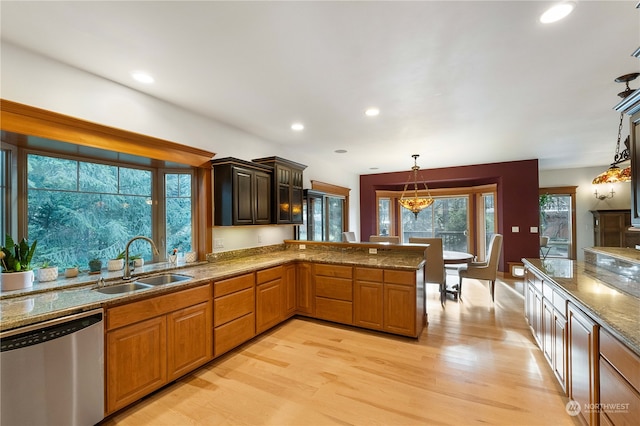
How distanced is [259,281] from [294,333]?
80 cm

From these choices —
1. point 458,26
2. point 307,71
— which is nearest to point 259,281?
point 307,71

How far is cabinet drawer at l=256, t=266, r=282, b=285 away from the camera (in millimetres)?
Answer: 3141

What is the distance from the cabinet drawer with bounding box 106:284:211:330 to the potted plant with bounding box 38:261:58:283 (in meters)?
0.86

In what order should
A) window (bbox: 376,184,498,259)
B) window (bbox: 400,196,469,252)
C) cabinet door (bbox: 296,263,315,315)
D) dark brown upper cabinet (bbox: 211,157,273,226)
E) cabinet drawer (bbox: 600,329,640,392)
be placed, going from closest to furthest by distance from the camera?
cabinet drawer (bbox: 600,329,640,392), dark brown upper cabinet (bbox: 211,157,273,226), cabinet door (bbox: 296,263,315,315), window (bbox: 376,184,498,259), window (bbox: 400,196,469,252)

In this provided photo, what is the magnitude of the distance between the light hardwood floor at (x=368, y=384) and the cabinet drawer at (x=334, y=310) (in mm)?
165

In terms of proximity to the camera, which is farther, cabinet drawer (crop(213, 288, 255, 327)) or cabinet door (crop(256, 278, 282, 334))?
cabinet door (crop(256, 278, 282, 334))

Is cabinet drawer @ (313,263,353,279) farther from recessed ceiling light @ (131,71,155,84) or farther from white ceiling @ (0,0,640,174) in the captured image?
recessed ceiling light @ (131,71,155,84)

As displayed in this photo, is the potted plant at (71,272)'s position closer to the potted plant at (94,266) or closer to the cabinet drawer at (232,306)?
the potted plant at (94,266)

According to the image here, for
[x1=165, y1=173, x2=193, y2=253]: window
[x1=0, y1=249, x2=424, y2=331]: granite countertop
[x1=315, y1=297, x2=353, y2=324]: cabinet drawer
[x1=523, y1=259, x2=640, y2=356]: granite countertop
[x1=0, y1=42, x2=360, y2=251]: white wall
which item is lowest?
[x1=315, y1=297, x2=353, y2=324]: cabinet drawer

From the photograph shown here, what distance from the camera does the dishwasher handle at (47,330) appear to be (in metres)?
1.44

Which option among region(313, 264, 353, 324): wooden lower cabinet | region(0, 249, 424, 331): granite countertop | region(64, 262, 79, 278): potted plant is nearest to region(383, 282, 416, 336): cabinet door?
region(0, 249, 424, 331): granite countertop

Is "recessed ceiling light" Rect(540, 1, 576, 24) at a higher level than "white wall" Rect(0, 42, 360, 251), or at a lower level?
higher

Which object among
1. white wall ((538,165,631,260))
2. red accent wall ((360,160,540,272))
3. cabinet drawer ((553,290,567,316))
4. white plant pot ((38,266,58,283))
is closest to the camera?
cabinet drawer ((553,290,567,316))

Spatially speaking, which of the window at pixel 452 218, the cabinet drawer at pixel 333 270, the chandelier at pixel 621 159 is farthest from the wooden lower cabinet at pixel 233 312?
the window at pixel 452 218
